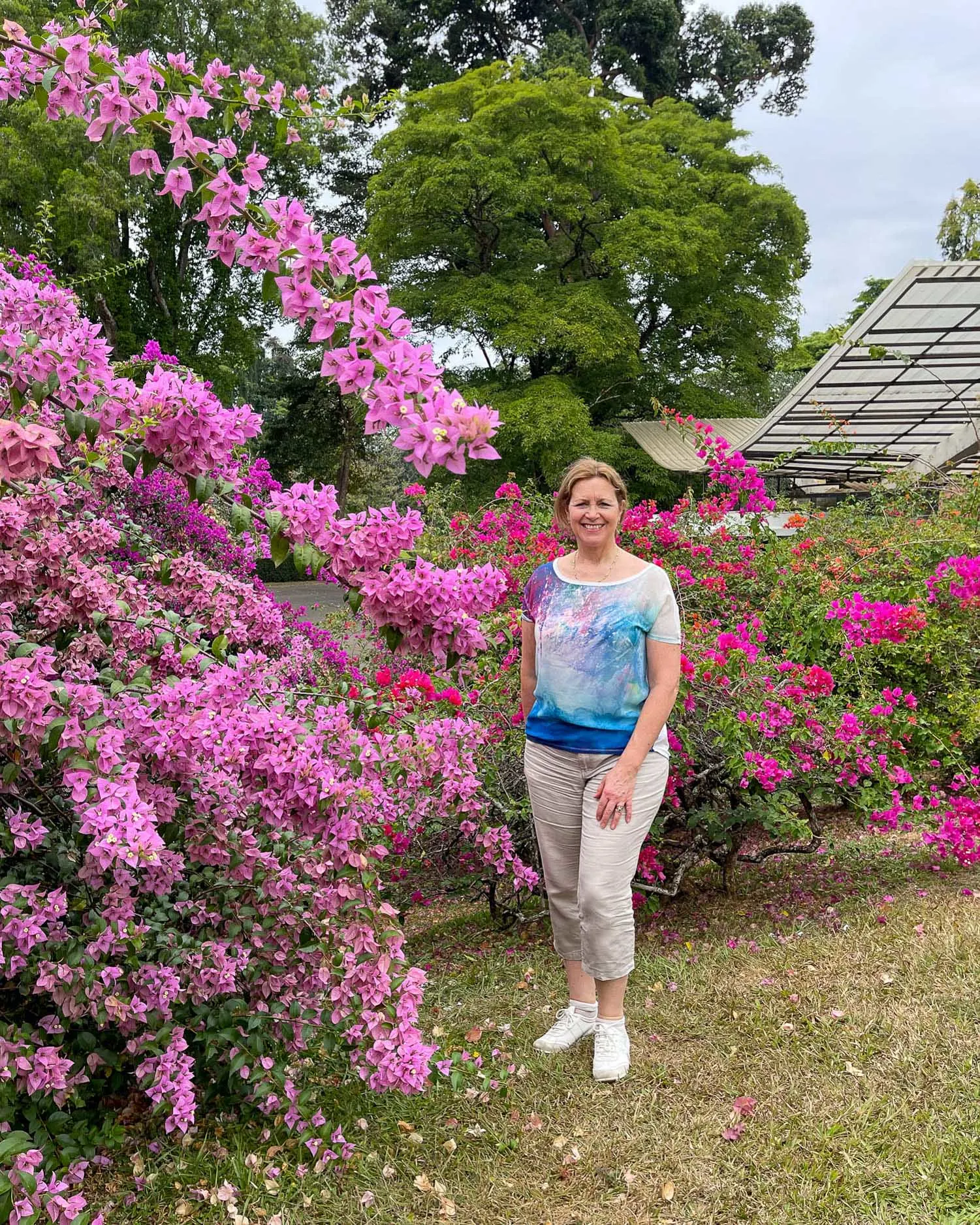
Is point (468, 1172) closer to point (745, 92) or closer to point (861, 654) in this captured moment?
point (861, 654)

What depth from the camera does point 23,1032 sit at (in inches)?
100.0

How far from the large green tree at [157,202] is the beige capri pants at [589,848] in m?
14.7

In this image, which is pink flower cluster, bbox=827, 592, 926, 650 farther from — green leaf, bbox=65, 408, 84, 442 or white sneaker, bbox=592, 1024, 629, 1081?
green leaf, bbox=65, 408, 84, 442

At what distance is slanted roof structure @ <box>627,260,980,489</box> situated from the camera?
38.6ft

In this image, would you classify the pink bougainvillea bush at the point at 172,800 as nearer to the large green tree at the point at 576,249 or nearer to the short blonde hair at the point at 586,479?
the short blonde hair at the point at 586,479

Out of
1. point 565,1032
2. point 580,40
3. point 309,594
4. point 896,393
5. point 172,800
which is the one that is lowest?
point 309,594

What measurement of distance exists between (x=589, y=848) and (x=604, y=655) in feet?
1.90

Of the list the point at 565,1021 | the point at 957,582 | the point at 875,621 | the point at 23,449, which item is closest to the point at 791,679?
the point at 875,621

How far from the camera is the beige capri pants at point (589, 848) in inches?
117

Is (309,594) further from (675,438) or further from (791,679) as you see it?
(791,679)

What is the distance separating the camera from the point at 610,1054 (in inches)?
121

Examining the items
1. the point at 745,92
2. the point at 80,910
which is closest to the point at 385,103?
the point at 80,910

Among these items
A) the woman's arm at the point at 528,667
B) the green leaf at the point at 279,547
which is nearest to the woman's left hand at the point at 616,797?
the woman's arm at the point at 528,667

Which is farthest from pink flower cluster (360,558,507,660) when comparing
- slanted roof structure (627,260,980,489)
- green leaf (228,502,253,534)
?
slanted roof structure (627,260,980,489)
